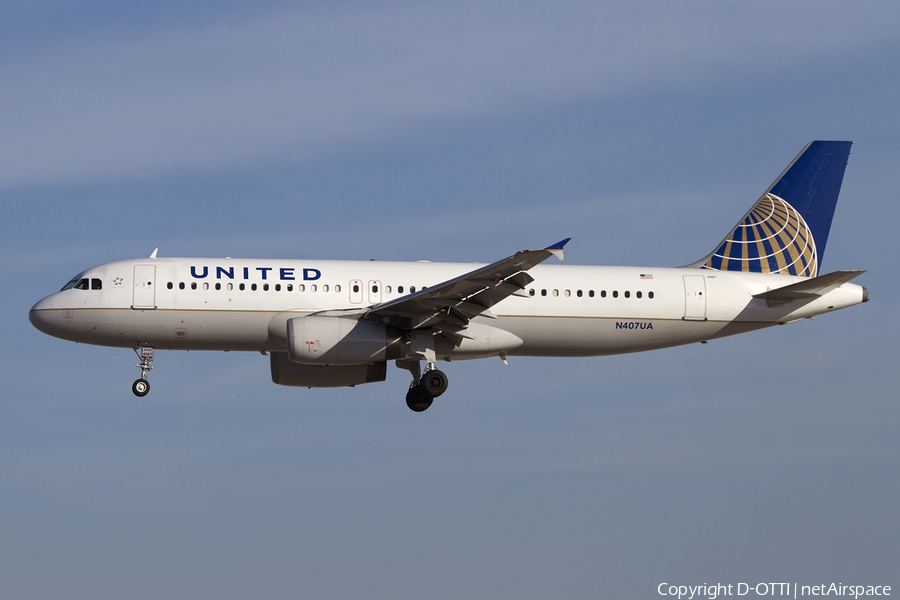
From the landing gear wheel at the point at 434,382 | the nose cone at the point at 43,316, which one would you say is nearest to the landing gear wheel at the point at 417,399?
the landing gear wheel at the point at 434,382

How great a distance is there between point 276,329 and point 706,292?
1303cm

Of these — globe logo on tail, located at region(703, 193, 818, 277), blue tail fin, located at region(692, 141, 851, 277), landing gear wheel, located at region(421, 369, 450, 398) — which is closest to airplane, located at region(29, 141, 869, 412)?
landing gear wheel, located at region(421, 369, 450, 398)

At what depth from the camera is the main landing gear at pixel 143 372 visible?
3600cm

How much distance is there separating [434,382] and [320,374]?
4.38 meters

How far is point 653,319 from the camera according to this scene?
37250 mm

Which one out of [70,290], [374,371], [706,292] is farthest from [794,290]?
[70,290]

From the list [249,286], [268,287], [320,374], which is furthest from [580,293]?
[249,286]

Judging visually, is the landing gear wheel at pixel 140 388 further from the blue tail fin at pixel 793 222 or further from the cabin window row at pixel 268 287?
the blue tail fin at pixel 793 222

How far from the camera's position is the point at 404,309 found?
3419cm

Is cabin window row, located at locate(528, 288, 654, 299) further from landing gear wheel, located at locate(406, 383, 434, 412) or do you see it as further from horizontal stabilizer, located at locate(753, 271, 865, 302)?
landing gear wheel, located at locate(406, 383, 434, 412)

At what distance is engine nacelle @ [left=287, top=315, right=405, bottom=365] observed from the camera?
1331 inches

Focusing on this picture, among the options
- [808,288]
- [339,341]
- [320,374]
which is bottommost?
[320,374]

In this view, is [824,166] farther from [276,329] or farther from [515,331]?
[276,329]

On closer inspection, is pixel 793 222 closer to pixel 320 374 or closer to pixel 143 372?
pixel 320 374
